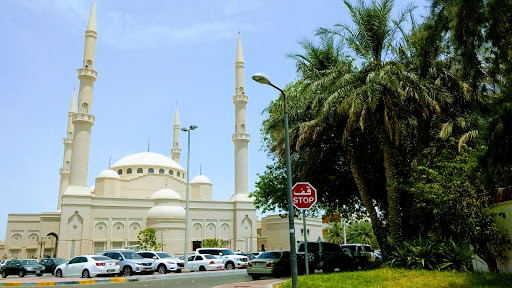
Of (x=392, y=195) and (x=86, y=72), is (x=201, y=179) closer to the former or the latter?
(x=86, y=72)

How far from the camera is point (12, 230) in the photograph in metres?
53.0

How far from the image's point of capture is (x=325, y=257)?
1855 cm

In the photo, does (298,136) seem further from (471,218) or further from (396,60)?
(471,218)

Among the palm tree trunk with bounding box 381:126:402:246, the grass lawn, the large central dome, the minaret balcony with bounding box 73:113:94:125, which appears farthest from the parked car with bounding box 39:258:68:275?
the large central dome

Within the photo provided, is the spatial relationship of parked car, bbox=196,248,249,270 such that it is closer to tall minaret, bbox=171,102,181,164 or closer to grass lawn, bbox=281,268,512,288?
Answer: grass lawn, bbox=281,268,512,288

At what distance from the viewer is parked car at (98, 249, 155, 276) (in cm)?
2170

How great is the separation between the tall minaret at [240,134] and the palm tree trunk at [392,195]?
34573 mm

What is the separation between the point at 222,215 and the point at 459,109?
131 feet

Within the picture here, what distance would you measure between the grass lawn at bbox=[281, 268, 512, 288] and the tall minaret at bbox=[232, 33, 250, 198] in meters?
38.0

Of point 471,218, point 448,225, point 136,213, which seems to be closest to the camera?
point 471,218

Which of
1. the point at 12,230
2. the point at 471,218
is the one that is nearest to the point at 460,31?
the point at 471,218

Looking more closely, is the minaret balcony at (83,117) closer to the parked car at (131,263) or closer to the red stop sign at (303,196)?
the parked car at (131,263)

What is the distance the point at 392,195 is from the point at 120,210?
4056cm

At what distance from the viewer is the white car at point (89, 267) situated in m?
20.3
